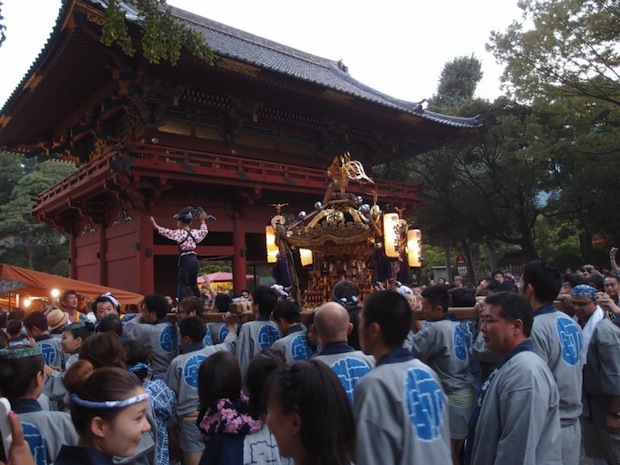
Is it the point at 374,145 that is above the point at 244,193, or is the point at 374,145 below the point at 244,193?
above

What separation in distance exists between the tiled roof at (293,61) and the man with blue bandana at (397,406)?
46.5ft

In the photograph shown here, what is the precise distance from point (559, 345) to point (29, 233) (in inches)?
1116

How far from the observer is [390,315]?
2250mm

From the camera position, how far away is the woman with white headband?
6.10ft

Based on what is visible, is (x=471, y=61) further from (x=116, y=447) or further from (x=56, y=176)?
(x=116, y=447)

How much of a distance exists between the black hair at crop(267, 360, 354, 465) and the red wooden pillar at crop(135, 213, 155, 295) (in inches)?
458

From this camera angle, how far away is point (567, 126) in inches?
687

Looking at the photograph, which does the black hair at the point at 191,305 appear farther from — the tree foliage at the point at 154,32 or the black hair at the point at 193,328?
the tree foliage at the point at 154,32

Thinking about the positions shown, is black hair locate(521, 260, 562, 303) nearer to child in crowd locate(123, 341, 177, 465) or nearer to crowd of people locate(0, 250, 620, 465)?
crowd of people locate(0, 250, 620, 465)

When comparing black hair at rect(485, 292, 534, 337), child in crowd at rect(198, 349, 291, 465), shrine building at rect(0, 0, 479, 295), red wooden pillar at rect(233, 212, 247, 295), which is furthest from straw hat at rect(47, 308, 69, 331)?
red wooden pillar at rect(233, 212, 247, 295)

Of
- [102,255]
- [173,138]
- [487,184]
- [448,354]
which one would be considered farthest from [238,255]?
[487,184]

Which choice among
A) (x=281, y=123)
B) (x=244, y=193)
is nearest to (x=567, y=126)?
(x=281, y=123)

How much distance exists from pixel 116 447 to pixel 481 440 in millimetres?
1602

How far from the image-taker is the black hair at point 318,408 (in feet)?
5.51
